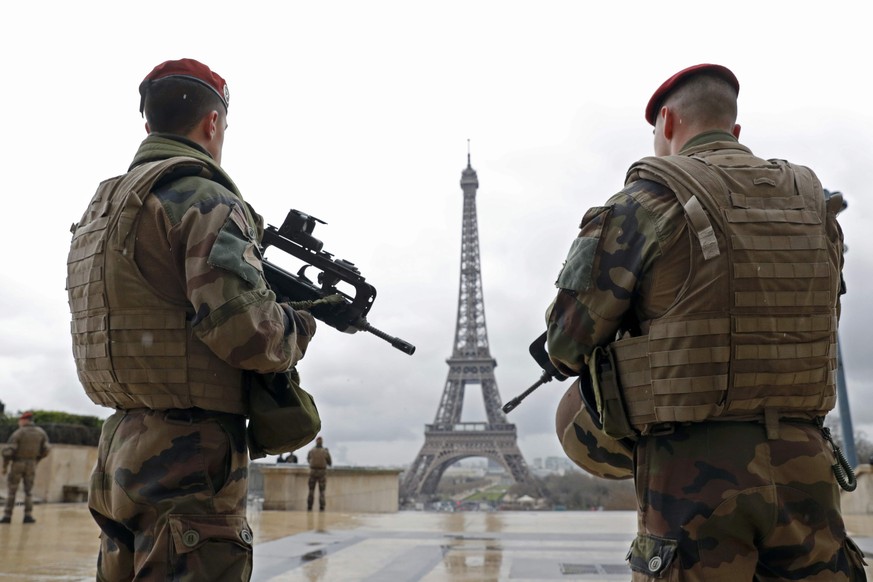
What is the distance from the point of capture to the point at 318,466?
15.1 metres

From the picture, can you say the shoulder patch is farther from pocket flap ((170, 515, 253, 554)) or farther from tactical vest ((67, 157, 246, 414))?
pocket flap ((170, 515, 253, 554))

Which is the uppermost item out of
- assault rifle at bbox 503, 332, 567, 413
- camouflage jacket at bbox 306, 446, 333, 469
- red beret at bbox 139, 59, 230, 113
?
red beret at bbox 139, 59, 230, 113

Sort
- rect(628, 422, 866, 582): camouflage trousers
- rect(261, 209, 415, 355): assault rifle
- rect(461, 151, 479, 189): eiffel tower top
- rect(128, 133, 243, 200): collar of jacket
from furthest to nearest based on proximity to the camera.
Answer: rect(461, 151, 479, 189): eiffel tower top
rect(261, 209, 415, 355): assault rifle
rect(128, 133, 243, 200): collar of jacket
rect(628, 422, 866, 582): camouflage trousers

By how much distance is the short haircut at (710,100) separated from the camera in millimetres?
2676

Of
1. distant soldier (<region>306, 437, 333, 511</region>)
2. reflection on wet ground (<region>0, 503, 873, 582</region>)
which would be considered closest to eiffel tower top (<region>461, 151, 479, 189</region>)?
distant soldier (<region>306, 437, 333, 511</region>)

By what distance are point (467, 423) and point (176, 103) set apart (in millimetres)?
52237

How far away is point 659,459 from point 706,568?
33cm

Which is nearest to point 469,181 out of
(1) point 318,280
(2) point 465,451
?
(2) point 465,451

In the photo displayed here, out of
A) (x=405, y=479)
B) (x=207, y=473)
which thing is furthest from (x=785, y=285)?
(x=405, y=479)

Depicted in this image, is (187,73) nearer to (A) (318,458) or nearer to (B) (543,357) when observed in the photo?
(B) (543,357)

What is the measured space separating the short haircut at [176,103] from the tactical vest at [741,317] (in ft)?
5.88

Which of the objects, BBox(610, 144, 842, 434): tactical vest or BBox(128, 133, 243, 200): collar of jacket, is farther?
BBox(128, 133, 243, 200): collar of jacket

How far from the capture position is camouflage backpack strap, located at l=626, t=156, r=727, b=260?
2.26 metres

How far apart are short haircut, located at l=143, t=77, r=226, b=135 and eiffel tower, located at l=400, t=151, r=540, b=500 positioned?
48689mm
